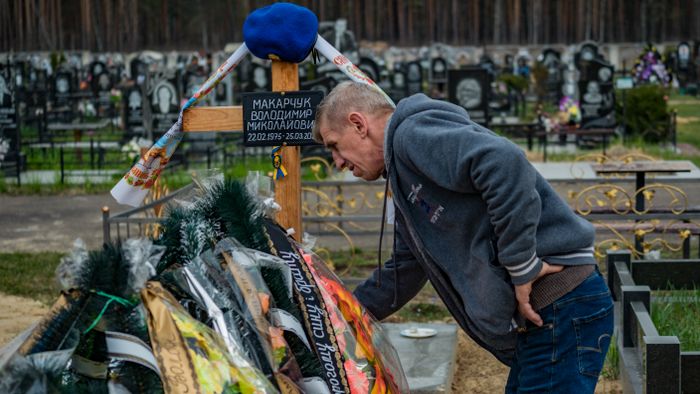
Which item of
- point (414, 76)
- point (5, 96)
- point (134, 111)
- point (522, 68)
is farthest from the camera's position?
point (522, 68)

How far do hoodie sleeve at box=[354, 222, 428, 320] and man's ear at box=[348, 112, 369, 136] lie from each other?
0.54 metres

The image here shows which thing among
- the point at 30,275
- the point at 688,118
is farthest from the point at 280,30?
the point at 688,118

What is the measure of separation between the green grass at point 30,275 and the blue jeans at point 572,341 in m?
5.31

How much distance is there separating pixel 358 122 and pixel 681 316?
9.41ft

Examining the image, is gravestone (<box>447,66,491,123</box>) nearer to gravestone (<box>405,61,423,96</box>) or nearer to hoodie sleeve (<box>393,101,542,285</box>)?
gravestone (<box>405,61,423,96</box>)

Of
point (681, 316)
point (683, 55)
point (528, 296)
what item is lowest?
point (681, 316)

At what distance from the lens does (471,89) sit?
17.4m

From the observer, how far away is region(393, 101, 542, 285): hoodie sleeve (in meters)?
2.42

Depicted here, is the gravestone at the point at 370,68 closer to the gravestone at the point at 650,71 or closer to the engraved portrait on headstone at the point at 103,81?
the gravestone at the point at 650,71

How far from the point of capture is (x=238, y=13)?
156ft

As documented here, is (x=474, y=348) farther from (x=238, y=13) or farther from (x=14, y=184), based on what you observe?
(x=238, y=13)

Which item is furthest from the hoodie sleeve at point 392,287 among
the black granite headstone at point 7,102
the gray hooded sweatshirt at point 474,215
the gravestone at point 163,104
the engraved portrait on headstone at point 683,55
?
the engraved portrait on headstone at point 683,55

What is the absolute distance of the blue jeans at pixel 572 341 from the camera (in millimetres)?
2668

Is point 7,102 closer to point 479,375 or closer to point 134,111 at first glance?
point 134,111
